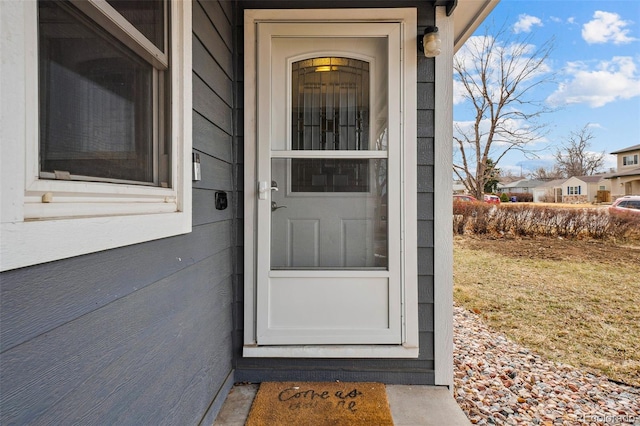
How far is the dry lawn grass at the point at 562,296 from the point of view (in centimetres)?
271

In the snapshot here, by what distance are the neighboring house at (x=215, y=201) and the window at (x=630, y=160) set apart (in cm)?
1833

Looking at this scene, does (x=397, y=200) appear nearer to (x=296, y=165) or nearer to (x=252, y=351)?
(x=296, y=165)

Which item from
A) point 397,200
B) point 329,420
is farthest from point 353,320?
point 397,200

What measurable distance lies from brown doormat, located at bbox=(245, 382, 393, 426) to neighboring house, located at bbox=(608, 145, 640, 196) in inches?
495

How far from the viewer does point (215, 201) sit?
166 cm

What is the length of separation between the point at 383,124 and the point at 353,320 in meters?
1.19

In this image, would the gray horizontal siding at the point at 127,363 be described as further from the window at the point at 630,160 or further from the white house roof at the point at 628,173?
the window at the point at 630,160

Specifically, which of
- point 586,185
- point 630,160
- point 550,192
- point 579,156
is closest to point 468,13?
point 579,156

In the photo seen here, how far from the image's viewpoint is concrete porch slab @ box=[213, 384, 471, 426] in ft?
5.36

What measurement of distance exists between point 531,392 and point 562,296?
8.45 ft

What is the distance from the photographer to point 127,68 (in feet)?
3.25

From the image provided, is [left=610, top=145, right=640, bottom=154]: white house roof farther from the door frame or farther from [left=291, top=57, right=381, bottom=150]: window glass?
[left=291, top=57, right=381, bottom=150]: window glass

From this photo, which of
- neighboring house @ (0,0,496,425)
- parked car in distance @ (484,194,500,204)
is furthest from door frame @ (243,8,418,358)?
parked car in distance @ (484,194,500,204)

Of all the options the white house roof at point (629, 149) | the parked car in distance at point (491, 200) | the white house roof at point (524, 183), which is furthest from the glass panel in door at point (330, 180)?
the white house roof at point (524, 183)
